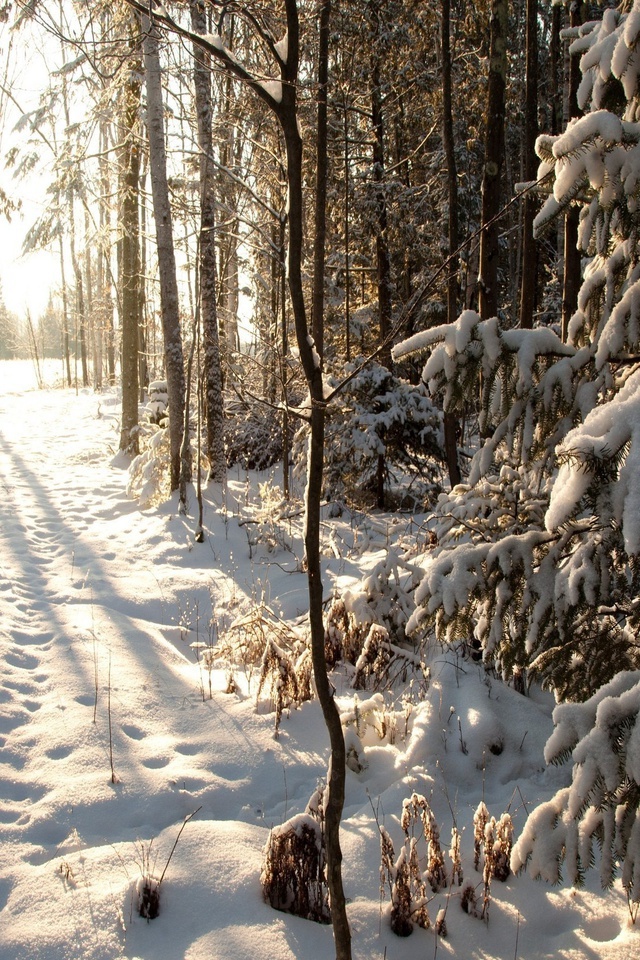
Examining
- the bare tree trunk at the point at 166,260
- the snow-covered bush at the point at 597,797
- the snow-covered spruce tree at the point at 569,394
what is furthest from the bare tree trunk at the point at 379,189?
the snow-covered bush at the point at 597,797

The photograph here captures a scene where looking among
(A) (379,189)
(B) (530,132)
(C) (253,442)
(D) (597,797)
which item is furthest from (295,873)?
(A) (379,189)

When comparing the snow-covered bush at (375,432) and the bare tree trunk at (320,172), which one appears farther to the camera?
the snow-covered bush at (375,432)

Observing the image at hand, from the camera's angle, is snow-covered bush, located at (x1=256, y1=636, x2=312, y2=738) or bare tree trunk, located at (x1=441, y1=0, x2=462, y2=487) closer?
snow-covered bush, located at (x1=256, y1=636, x2=312, y2=738)

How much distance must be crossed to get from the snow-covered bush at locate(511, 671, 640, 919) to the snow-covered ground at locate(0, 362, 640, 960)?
2.61 feet

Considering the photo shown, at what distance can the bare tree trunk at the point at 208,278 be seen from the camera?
Answer: 7320 millimetres

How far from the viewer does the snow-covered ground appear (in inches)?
87.2

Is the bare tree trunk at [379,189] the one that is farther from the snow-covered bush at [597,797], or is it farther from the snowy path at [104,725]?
the snow-covered bush at [597,797]

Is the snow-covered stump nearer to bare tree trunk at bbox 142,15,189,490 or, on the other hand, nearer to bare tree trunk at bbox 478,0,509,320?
bare tree trunk at bbox 478,0,509,320

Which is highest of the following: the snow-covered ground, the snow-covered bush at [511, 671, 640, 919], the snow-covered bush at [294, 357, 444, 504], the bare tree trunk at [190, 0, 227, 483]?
the bare tree trunk at [190, 0, 227, 483]

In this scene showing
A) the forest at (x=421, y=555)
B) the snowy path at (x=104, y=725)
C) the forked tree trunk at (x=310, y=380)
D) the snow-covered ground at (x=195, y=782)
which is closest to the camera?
the forked tree trunk at (x=310, y=380)

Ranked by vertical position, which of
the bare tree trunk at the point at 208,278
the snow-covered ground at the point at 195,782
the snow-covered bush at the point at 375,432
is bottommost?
the snow-covered ground at the point at 195,782

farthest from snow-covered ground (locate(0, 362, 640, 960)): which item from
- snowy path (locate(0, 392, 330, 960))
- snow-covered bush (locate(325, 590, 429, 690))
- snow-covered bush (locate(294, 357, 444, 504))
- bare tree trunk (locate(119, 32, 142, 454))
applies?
bare tree trunk (locate(119, 32, 142, 454))

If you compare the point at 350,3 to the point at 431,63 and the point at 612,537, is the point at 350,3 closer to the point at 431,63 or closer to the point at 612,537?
the point at 431,63

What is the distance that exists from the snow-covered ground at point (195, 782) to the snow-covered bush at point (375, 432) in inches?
96.5
